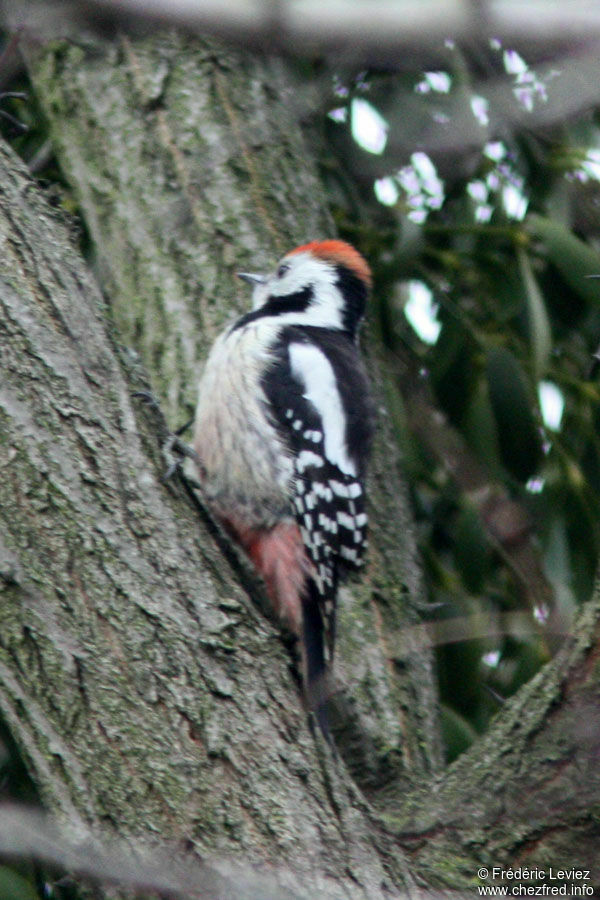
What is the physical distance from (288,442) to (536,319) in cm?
76

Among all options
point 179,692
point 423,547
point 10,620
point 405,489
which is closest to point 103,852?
point 179,692

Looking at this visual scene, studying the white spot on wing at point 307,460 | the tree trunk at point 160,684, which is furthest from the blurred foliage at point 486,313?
the tree trunk at point 160,684

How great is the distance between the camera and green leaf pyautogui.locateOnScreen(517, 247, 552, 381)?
113 inches

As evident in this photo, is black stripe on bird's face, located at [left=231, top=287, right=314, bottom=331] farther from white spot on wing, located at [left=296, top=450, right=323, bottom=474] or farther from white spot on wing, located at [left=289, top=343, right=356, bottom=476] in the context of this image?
white spot on wing, located at [left=296, top=450, right=323, bottom=474]

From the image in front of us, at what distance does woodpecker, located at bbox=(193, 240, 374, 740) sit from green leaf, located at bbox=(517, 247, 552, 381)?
18.2 inches

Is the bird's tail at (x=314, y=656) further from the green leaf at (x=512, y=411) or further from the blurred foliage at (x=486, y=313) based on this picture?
the green leaf at (x=512, y=411)

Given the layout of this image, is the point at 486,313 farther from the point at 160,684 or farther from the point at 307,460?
the point at 160,684

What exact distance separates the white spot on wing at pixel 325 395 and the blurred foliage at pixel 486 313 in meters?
0.23

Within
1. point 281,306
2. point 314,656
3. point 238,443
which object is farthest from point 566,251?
point 314,656

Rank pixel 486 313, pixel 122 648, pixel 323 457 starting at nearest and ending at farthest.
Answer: pixel 122 648 → pixel 323 457 → pixel 486 313

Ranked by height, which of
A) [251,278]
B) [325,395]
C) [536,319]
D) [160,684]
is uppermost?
[251,278]

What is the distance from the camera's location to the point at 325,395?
2.67 m

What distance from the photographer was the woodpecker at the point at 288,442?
7.98 feet

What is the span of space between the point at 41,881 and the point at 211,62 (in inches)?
82.9
